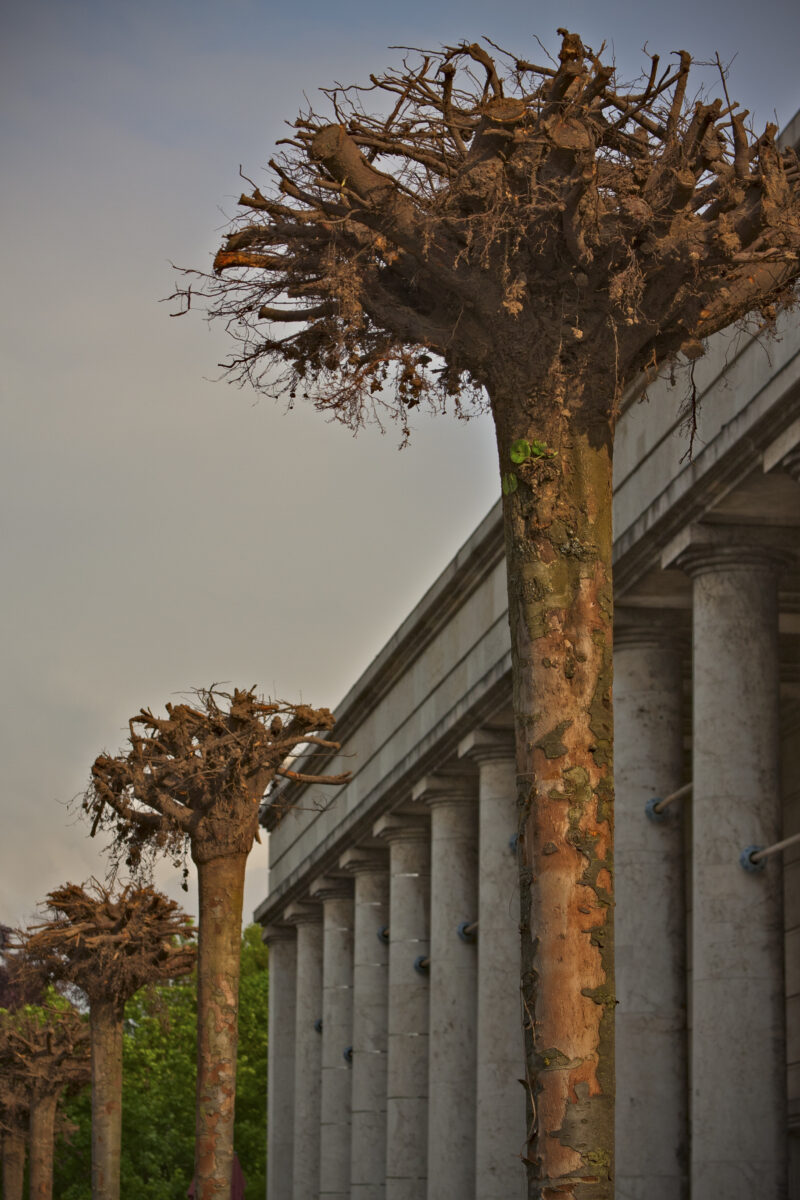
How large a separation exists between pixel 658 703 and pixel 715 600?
12.2 ft

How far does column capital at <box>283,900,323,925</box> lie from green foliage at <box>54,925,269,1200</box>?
1046 centimetres

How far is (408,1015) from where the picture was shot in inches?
1663

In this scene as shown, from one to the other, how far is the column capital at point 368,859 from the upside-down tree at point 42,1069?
28.0 ft

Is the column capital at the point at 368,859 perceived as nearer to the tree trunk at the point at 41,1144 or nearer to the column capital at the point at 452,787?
the column capital at the point at 452,787

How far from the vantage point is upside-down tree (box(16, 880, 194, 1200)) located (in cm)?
3066

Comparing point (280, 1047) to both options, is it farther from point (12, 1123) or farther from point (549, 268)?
point (549, 268)

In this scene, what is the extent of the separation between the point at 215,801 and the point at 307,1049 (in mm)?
36325

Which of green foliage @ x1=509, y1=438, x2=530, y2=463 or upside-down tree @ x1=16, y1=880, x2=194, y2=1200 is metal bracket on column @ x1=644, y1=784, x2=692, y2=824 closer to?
upside-down tree @ x1=16, y1=880, x2=194, y2=1200

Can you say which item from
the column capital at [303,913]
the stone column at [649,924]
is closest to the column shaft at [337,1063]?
the column capital at [303,913]

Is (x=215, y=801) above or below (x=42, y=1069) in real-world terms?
above

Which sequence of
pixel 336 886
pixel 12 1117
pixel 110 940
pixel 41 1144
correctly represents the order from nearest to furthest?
pixel 110 940
pixel 41 1144
pixel 12 1117
pixel 336 886

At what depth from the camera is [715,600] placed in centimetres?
2327

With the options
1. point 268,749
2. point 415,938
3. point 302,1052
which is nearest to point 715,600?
point 268,749

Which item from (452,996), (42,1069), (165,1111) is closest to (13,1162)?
(42,1069)
